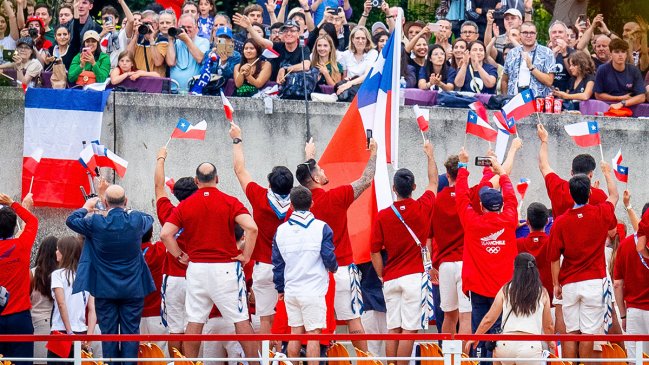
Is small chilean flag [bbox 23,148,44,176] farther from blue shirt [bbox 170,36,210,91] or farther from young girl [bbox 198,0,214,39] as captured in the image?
young girl [bbox 198,0,214,39]

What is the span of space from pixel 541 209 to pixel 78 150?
5.42 m

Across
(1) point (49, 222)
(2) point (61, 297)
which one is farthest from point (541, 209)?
(1) point (49, 222)

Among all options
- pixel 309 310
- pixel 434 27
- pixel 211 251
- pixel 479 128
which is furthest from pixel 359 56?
pixel 309 310

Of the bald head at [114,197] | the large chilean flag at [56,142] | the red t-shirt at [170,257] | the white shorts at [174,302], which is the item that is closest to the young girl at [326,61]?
the large chilean flag at [56,142]

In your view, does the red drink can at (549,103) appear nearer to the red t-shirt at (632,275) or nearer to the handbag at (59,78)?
the red t-shirt at (632,275)

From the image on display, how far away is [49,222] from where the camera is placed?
17.3 meters

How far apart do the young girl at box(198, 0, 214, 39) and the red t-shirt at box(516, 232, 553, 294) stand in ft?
19.3

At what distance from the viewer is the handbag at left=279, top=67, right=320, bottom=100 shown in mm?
17656

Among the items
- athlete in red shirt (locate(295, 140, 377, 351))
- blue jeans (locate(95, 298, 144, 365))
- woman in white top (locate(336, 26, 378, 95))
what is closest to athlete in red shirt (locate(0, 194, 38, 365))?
blue jeans (locate(95, 298, 144, 365))

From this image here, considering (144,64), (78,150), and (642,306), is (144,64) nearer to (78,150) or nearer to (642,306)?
(78,150)

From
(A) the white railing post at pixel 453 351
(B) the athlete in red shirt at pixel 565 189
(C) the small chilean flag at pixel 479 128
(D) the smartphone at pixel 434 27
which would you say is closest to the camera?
(A) the white railing post at pixel 453 351

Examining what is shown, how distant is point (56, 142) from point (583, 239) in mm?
6107

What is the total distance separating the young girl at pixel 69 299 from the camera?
1422 centimetres

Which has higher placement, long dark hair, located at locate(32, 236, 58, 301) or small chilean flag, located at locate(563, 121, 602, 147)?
small chilean flag, located at locate(563, 121, 602, 147)
